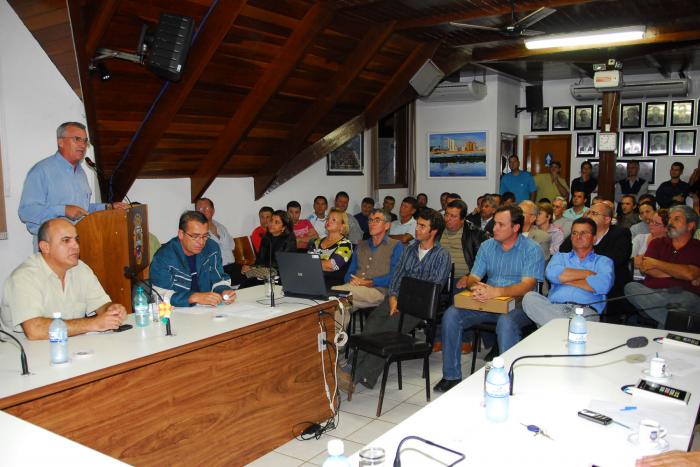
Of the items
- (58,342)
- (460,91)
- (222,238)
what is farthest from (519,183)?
(58,342)

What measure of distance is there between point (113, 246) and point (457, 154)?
723 centimetres

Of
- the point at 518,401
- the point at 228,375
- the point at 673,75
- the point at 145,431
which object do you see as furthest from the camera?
the point at 673,75

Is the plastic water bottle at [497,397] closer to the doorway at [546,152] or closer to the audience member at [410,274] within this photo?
the audience member at [410,274]

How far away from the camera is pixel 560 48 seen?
705cm

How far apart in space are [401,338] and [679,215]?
233 cm

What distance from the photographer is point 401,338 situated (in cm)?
391

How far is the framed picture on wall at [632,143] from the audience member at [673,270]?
19.8 feet

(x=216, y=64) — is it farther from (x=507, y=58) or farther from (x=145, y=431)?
(x=507, y=58)

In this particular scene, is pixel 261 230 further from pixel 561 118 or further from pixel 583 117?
pixel 583 117

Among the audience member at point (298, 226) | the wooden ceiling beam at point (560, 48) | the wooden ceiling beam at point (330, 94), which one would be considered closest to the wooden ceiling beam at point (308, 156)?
the wooden ceiling beam at point (330, 94)

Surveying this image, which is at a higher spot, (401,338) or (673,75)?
(673,75)

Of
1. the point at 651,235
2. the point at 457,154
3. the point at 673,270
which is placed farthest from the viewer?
the point at 457,154

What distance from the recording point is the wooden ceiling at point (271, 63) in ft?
15.0

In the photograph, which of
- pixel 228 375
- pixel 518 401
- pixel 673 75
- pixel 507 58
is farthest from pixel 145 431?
pixel 673 75
